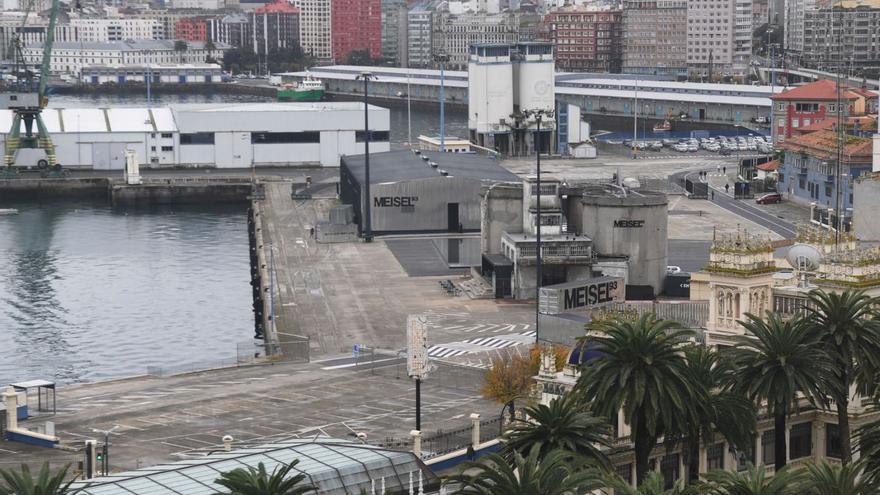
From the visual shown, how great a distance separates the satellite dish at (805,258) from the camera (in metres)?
37.0

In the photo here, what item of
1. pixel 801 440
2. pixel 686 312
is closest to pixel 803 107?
pixel 686 312

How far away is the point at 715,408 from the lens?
30062mm

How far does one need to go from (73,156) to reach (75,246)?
2844 cm

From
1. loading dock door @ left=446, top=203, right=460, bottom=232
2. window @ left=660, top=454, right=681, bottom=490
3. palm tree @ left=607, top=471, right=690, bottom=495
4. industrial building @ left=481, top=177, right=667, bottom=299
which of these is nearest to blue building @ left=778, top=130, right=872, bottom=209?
loading dock door @ left=446, top=203, right=460, bottom=232

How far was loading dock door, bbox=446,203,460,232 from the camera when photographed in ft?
256

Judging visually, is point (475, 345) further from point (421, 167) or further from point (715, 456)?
point (421, 167)

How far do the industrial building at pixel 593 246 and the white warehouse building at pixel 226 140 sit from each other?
51999mm

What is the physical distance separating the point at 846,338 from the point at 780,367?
1644 mm

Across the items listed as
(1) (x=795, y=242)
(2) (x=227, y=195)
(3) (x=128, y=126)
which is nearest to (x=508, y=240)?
(1) (x=795, y=242)

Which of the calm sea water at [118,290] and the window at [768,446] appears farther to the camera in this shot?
the calm sea water at [118,290]

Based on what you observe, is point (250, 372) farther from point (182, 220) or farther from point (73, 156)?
point (73, 156)

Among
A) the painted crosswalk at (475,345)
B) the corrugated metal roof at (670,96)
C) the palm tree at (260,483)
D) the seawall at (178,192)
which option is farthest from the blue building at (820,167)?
the corrugated metal roof at (670,96)

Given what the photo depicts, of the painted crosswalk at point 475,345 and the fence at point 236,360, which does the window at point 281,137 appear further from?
the painted crosswalk at point 475,345

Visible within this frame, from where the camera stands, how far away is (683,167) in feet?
363
